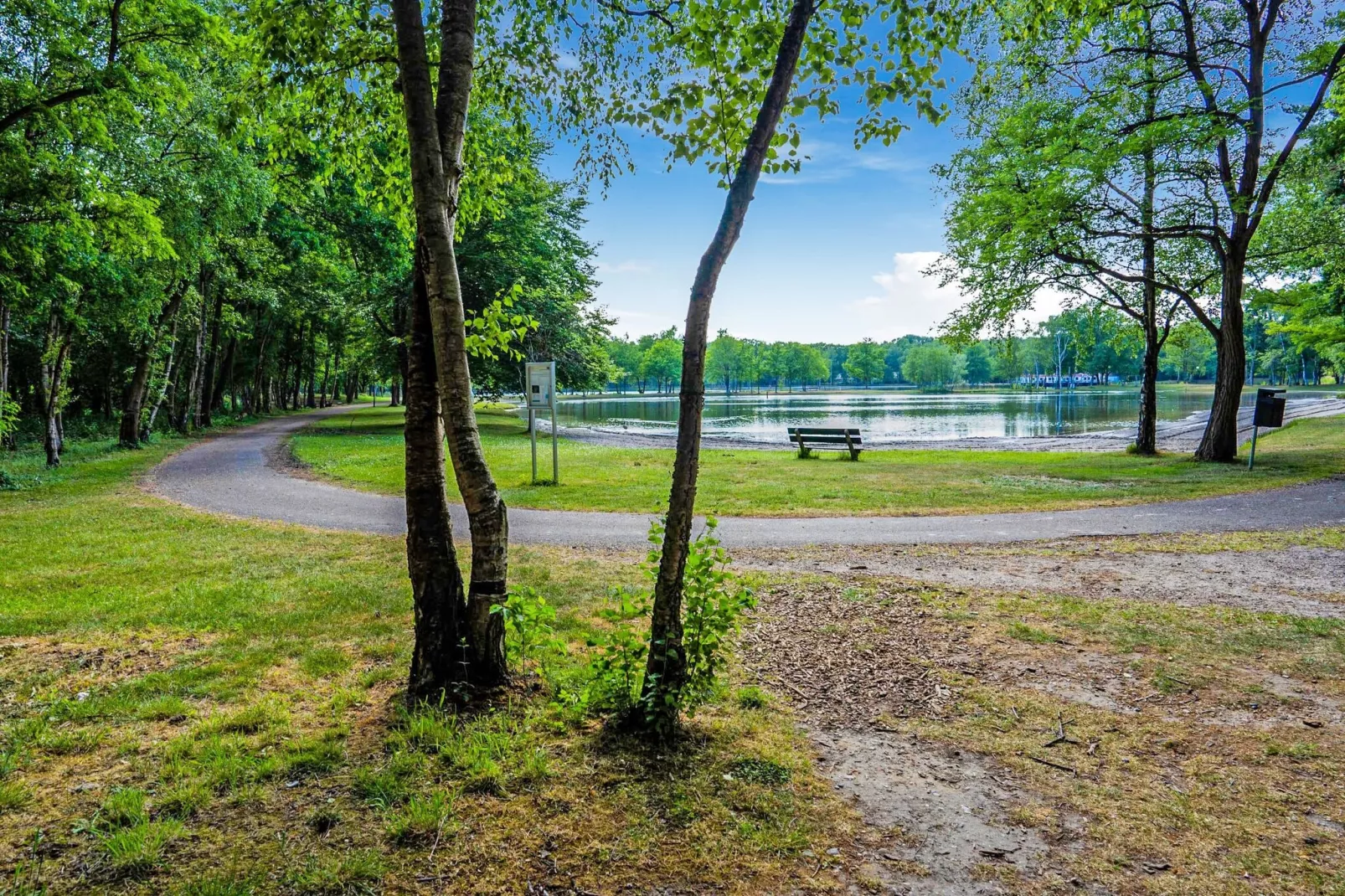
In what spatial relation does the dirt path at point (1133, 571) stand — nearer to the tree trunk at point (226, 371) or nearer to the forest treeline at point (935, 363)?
the tree trunk at point (226, 371)

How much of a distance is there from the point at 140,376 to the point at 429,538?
2293cm

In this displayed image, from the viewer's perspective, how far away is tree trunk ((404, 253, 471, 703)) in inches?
145

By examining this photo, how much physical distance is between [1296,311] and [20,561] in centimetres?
2937

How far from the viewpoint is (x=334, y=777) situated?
3213mm

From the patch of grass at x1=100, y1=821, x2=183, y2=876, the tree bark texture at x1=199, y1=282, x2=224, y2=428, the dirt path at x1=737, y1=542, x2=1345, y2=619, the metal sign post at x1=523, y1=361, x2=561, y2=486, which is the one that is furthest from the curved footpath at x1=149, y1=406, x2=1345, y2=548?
the tree bark texture at x1=199, y1=282, x2=224, y2=428

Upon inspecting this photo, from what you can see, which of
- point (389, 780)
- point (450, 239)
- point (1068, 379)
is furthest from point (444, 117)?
point (1068, 379)

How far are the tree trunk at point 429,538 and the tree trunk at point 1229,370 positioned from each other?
18.3 metres

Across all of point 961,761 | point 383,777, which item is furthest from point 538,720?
point 961,761

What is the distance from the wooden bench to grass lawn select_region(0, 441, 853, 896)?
14649mm

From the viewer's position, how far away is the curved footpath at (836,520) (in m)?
8.94

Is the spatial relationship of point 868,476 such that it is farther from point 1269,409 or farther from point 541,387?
point 1269,409

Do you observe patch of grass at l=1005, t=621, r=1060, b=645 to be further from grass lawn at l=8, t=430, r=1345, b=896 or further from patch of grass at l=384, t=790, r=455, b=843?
patch of grass at l=384, t=790, r=455, b=843

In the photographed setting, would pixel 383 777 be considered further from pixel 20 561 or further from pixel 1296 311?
pixel 1296 311

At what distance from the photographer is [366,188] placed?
524 centimetres
